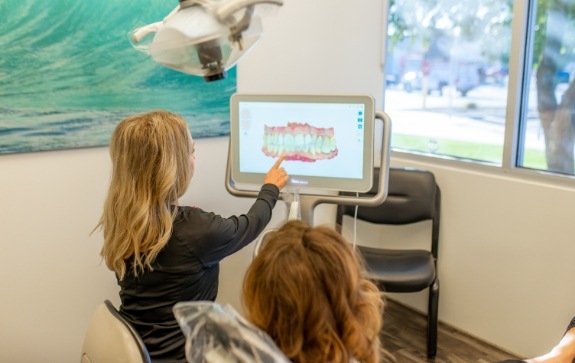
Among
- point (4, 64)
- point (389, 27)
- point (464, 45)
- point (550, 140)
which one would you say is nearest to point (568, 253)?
point (550, 140)

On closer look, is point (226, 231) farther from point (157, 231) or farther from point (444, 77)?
point (444, 77)

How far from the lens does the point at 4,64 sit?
190 centimetres

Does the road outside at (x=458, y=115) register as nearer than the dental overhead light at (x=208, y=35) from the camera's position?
No

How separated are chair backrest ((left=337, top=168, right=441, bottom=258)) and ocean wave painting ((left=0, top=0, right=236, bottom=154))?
112 centimetres

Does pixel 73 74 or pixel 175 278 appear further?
pixel 73 74

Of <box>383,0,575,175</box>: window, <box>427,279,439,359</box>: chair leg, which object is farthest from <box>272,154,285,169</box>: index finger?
<box>383,0,575,175</box>: window

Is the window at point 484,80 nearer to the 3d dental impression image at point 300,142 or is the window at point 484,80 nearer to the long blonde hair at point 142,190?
the 3d dental impression image at point 300,142

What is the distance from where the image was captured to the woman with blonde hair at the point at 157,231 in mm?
1510

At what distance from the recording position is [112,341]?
1.29 metres

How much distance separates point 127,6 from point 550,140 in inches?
71.7

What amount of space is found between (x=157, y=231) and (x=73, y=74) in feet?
2.82

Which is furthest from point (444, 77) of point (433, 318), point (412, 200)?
point (433, 318)

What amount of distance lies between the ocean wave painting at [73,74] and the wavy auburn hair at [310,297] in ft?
4.36

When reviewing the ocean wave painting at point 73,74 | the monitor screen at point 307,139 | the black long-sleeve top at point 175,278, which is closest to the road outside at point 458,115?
the monitor screen at point 307,139
